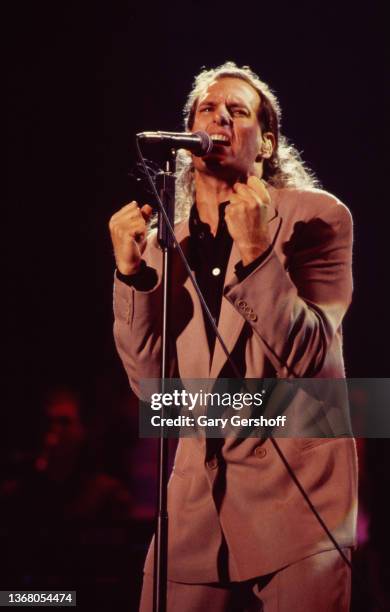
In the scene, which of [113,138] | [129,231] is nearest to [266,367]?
[129,231]

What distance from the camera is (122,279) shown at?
1.71 metres

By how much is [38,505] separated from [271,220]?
6.04ft

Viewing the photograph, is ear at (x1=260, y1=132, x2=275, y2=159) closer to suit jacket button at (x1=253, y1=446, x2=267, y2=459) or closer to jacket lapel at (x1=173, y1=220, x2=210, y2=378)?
jacket lapel at (x1=173, y1=220, x2=210, y2=378)

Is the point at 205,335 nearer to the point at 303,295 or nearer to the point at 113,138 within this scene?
the point at 303,295

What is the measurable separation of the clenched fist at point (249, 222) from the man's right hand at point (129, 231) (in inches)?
8.2

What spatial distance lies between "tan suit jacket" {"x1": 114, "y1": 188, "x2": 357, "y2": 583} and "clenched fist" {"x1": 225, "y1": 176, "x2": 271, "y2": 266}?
0.04 meters

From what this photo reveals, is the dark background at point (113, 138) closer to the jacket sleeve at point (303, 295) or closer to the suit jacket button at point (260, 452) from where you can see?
the jacket sleeve at point (303, 295)

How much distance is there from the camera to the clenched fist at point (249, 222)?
1.50 metres

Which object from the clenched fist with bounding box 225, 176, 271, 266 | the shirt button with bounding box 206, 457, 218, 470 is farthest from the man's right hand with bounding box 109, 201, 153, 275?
the shirt button with bounding box 206, 457, 218, 470

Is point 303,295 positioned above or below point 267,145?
below

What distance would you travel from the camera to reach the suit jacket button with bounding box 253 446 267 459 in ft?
5.09

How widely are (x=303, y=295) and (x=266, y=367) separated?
216 mm

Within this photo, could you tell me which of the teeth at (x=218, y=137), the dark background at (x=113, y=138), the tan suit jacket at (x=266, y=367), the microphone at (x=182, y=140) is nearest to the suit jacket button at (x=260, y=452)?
the tan suit jacket at (x=266, y=367)

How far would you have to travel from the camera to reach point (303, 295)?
170cm
